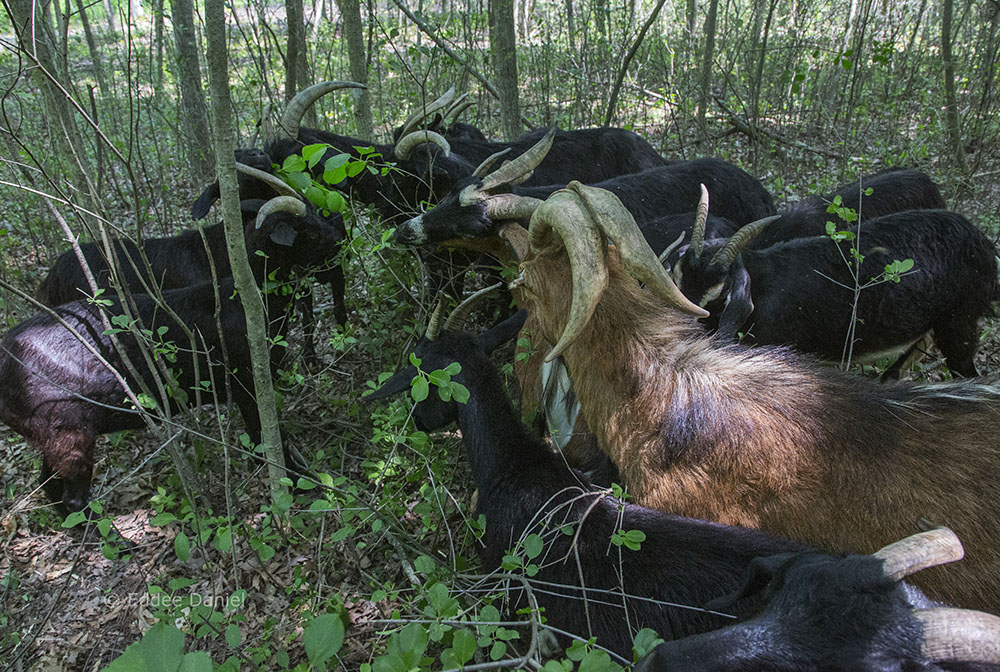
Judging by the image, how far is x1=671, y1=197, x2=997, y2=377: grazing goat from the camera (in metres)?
4.80

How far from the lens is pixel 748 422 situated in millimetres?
3230

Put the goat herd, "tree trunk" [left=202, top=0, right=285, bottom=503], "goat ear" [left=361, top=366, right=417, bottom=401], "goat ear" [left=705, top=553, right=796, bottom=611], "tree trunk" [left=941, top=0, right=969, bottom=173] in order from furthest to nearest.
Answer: "tree trunk" [left=941, top=0, right=969, bottom=173] < "goat ear" [left=361, top=366, right=417, bottom=401] < "tree trunk" [left=202, top=0, right=285, bottom=503] < "goat ear" [left=705, top=553, right=796, bottom=611] < the goat herd

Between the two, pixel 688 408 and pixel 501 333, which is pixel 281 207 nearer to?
pixel 501 333

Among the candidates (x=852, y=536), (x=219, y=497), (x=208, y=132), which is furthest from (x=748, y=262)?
(x=208, y=132)

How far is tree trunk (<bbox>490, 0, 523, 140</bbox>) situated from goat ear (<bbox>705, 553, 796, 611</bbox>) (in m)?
5.71

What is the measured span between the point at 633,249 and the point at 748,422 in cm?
103

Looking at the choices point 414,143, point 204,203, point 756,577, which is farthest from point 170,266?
point 756,577

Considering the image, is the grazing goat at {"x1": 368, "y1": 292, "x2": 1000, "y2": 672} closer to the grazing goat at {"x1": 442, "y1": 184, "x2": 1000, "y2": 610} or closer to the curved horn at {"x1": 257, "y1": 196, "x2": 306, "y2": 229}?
the grazing goat at {"x1": 442, "y1": 184, "x2": 1000, "y2": 610}

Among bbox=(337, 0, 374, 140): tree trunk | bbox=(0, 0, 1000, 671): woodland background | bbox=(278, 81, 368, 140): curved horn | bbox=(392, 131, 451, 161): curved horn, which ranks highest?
bbox=(337, 0, 374, 140): tree trunk

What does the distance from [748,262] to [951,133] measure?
5341 mm

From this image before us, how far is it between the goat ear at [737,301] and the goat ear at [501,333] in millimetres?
1280

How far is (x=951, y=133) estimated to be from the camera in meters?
8.08

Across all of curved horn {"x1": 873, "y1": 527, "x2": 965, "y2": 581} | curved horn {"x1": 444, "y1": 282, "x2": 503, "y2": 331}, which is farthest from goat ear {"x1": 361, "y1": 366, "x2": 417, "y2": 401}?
curved horn {"x1": 873, "y1": 527, "x2": 965, "y2": 581}

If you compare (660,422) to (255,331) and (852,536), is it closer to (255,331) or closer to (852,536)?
(852,536)
